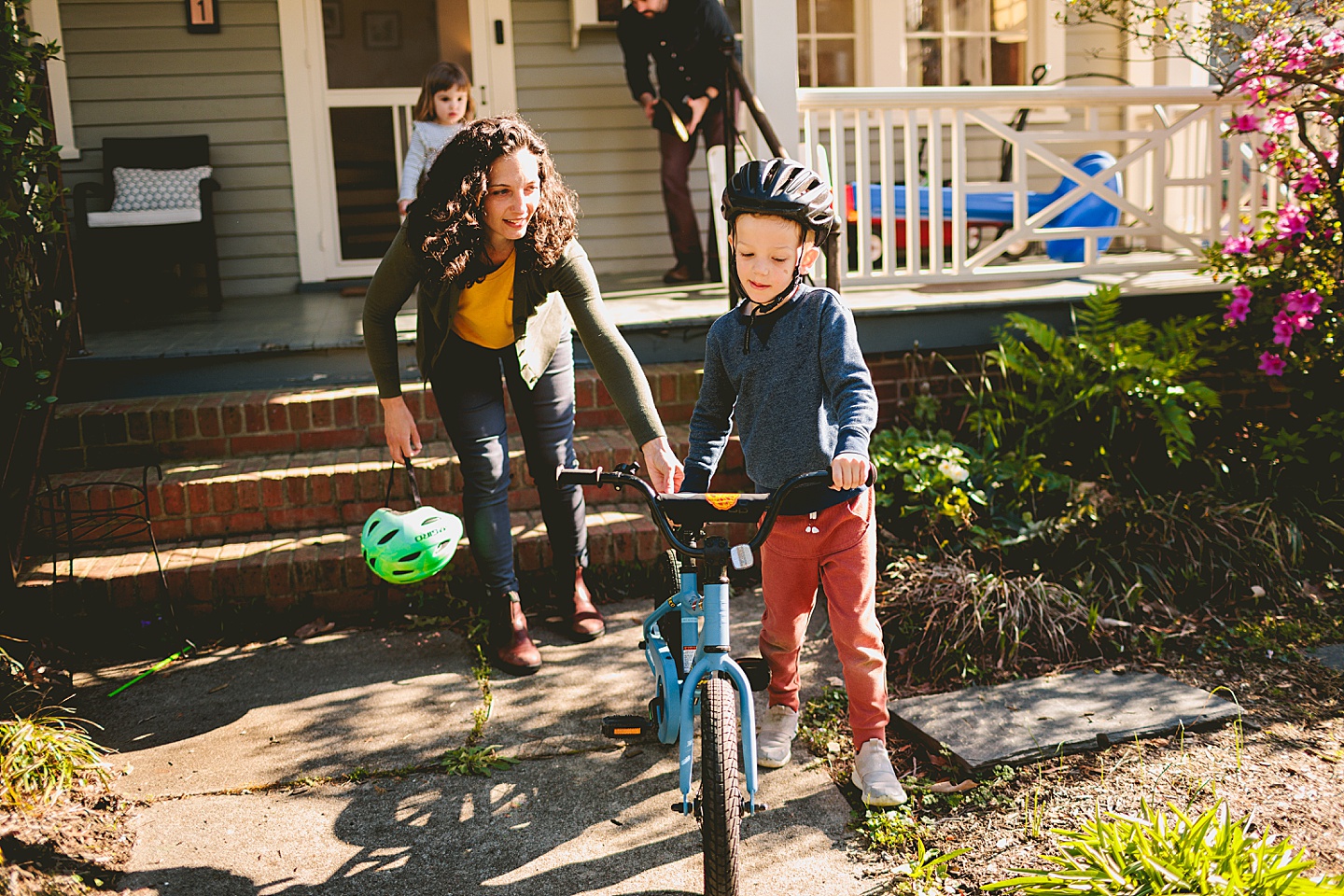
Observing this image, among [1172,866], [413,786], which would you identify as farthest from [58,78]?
[1172,866]

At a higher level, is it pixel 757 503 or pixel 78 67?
pixel 78 67

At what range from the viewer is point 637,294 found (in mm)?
6105

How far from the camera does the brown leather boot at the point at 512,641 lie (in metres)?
3.50

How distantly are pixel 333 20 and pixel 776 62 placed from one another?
17.3 ft

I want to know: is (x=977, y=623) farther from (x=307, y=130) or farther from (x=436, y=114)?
(x=307, y=130)

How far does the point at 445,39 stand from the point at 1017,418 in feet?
16.1

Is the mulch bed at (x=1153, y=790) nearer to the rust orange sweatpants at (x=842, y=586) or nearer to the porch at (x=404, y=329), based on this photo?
the rust orange sweatpants at (x=842, y=586)

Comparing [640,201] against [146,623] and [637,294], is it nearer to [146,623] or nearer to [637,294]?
[637,294]

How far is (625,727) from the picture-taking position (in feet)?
8.71

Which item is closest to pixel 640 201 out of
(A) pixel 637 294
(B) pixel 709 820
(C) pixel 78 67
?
(A) pixel 637 294

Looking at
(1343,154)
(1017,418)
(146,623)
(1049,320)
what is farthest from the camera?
(1049,320)

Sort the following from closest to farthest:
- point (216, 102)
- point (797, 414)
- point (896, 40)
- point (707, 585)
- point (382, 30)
A: point (707, 585)
point (797, 414)
point (216, 102)
point (896, 40)
point (382, 30)

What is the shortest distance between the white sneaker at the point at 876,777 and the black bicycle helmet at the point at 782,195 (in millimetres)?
1281

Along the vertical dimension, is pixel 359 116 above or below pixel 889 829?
above
